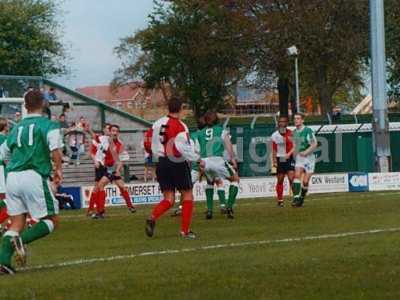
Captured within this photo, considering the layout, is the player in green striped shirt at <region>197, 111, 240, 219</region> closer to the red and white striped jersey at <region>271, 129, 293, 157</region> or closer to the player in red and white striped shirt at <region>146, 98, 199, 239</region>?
the red and white striped jersey at <region>271, 129, 293, 157</region>

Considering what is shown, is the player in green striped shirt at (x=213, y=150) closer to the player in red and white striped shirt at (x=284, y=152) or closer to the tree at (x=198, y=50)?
the player in red and white striped shirt at (x=284, y=152)

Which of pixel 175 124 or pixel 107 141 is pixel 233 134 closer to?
pixel 107 141

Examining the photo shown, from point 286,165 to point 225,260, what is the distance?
12222 mm

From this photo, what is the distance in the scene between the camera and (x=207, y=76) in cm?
6856

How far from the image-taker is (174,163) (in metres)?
15.2

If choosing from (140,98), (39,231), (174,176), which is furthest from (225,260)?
(140,98)

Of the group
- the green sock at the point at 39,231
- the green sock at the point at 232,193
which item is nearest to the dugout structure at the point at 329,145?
the green sock at the point at 232,193

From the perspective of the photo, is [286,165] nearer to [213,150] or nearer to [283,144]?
[283,144]

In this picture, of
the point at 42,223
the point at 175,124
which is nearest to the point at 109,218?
the point at 175,124

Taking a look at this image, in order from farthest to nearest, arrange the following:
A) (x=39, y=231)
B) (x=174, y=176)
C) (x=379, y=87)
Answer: (x=379, y=87), (x=174, y=176), (x=39, y=231)

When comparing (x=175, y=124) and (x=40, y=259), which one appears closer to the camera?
(x=40, y=259)

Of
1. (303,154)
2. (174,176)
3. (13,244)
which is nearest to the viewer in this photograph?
(13,244)

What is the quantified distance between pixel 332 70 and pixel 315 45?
10.1ft

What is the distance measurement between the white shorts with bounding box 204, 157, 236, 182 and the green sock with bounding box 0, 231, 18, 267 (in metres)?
9.21
